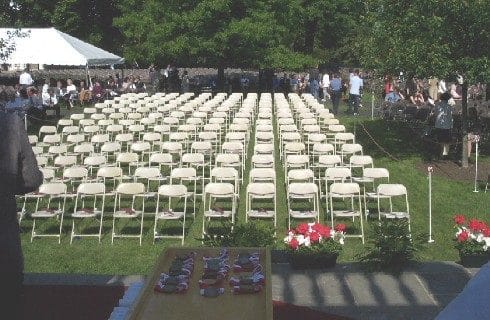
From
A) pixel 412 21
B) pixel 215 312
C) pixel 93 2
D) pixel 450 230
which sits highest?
pixel 93 2

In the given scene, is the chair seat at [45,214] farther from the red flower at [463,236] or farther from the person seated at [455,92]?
the person seated at [455,92]

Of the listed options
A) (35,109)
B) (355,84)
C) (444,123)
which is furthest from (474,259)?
(355,84)

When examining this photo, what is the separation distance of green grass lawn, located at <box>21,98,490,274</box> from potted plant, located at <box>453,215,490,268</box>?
0.63 m

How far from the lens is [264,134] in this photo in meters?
15.9

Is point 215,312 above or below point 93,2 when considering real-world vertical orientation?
below

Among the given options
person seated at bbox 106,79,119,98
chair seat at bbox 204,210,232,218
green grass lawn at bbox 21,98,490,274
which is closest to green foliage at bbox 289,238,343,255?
green grass lawn at bbox 21,98,490,274

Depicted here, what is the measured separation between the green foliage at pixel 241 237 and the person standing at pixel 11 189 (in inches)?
172

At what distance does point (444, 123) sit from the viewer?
56.4 ft

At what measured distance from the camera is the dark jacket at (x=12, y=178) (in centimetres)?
349

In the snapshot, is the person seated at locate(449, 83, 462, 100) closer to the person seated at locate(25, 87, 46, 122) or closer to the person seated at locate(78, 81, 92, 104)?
the person seated at locate(78, 81, 92, 104)

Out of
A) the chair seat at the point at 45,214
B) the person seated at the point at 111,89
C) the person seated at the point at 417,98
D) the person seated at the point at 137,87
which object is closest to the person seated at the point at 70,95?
the person seated at the point at 111,89

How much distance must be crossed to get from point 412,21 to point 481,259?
882 centimetres

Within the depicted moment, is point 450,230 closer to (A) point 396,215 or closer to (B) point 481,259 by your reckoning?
(A) point 396,215

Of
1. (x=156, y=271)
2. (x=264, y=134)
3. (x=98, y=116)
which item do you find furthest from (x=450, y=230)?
(x=98, y=116)
